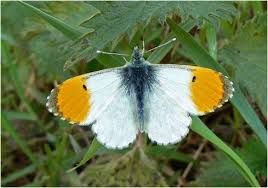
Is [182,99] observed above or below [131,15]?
below

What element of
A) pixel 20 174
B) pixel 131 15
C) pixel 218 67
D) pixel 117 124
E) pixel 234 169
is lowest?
pixel 20 174

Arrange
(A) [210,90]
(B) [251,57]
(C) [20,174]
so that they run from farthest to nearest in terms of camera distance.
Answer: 1. (C) [20,174]
2. (B) [251,57]
3. (A) [210,90]

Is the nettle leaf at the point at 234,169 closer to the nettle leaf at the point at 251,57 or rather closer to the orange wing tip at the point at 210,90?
the nettle leaf at the point at 251,57

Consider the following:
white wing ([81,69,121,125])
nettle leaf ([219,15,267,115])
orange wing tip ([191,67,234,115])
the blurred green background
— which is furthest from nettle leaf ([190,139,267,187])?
white wing ([81,69,121,125])

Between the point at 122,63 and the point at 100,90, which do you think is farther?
the point at 122,63

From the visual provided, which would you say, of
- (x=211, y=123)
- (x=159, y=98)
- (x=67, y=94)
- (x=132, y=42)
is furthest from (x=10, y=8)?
(x=211, y=123)

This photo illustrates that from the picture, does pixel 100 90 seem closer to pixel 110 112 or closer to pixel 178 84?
pixel 110 112

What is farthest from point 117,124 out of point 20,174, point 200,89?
point 20,174
